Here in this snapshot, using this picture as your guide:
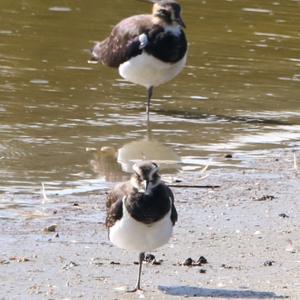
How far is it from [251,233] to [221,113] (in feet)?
13.6

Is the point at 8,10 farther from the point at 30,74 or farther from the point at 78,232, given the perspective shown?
the point at 78,232

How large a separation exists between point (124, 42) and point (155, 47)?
1.25ft

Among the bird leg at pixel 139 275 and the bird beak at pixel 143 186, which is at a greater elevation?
the bird beak at pixel 143 186

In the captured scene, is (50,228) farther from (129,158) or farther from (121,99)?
(121,99)

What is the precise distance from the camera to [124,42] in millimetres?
11648

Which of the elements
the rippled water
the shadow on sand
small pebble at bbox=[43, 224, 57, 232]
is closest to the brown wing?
the rippled water

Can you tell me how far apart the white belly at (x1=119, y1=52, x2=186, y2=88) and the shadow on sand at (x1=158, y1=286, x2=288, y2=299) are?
517cm

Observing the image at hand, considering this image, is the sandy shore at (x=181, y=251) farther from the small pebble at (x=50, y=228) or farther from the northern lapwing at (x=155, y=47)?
the northern lapwing at (x=155, y=47)

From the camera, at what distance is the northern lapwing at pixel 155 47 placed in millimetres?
11438

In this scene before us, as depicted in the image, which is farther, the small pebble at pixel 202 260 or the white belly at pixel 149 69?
the white belly at pixel 149 69

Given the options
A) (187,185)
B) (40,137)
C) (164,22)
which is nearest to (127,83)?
(164,22)

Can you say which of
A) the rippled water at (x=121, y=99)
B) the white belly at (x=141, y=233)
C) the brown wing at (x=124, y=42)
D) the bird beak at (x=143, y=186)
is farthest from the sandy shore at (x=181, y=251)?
the brown wing at (x=124, y=42)

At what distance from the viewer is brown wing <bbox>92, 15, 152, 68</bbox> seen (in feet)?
37.8

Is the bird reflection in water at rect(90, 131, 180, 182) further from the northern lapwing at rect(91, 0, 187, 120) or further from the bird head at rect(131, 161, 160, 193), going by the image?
the bird head at rect(131, 161, 160, 193)
